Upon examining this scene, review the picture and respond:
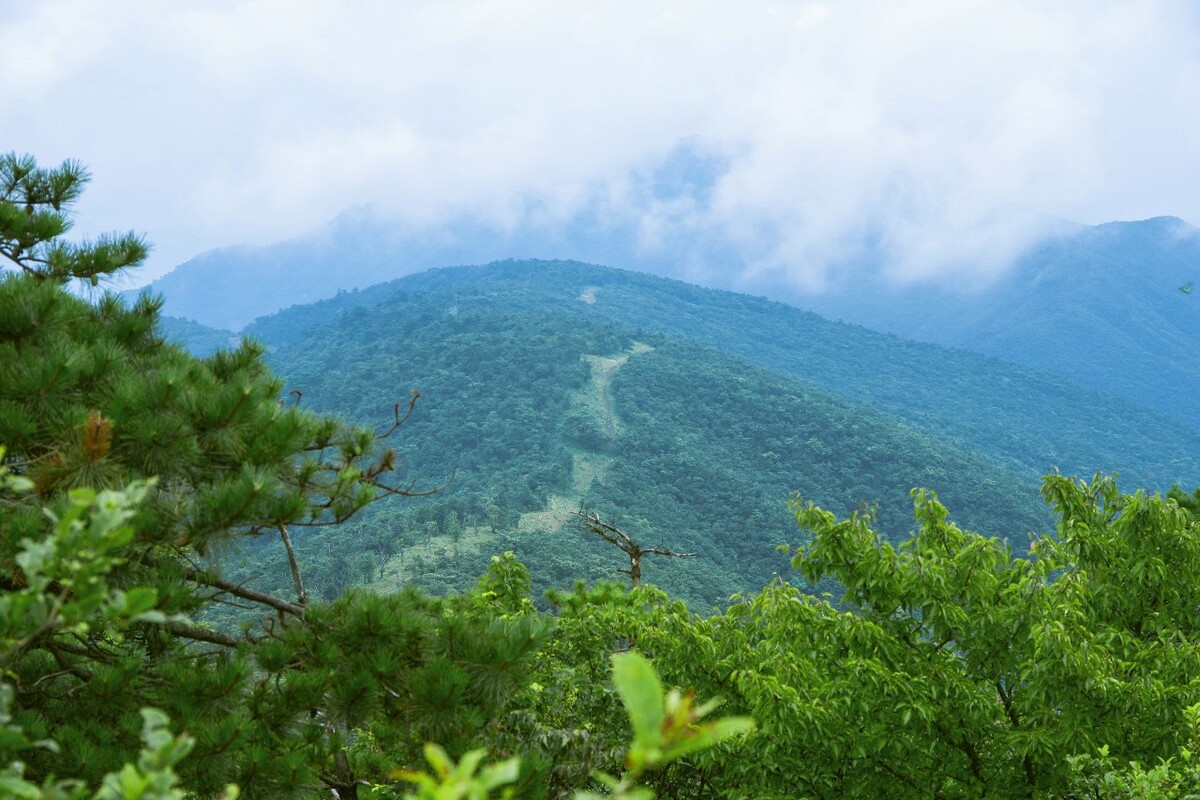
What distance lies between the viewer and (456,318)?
96.1m

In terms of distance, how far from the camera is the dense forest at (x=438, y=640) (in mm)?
2727

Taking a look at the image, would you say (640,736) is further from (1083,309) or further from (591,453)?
(1083,309)

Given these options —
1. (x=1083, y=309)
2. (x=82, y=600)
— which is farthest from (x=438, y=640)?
(x=1083, y=309)

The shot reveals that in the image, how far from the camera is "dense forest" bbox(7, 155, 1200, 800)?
2727mm

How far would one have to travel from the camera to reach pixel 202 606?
3754 millimetres

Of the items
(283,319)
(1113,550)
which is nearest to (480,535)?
(1113,550)

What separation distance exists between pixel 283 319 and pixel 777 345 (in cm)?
7185

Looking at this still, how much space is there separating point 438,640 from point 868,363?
116134 millimetres

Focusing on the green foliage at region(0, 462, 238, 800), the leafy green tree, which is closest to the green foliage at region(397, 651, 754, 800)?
the green foliage at region(0, 462, 238, 800)

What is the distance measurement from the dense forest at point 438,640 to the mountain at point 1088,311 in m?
126

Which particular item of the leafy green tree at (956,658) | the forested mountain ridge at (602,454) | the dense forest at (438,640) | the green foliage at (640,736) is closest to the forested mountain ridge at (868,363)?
the forested mountain ridge at (602,454)

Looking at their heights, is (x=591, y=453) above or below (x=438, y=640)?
above

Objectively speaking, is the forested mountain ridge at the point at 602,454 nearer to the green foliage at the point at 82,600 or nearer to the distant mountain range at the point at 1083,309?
the green foliage at the point at 82,600

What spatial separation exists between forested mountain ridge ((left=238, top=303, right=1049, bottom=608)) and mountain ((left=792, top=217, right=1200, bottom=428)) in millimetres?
65159
